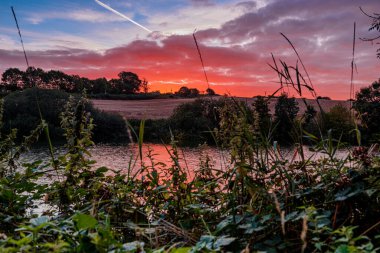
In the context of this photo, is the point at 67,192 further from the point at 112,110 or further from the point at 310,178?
the point at 112,110

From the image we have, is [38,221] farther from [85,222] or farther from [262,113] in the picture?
[262,113]

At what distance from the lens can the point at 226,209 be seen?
2.81m

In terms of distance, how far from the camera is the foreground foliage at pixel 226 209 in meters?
1.77

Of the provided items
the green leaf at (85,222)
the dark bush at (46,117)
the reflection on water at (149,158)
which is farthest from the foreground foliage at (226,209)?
the dark bush at (46,117)

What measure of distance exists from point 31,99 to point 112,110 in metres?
15.1

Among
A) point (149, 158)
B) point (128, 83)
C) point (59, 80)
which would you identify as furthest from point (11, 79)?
point (149, 158)

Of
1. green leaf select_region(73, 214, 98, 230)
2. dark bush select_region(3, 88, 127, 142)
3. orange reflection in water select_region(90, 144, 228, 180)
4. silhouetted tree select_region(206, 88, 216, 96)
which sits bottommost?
dark bush select_region(3, 88, 127, 142)

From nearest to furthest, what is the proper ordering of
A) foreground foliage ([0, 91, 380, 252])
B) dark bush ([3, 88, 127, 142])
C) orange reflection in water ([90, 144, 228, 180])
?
foreground foliage ([0, 91, 380, 252]) < orange reflection in water ([90, 144, 228, 180]) < dark bush ([3, 88, 127, 142])

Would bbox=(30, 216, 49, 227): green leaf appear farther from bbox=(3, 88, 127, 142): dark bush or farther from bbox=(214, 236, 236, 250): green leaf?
bbox=(3, 88, 127, 142): dark bush

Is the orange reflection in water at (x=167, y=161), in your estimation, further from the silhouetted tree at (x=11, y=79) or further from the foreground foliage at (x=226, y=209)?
the silhouetted tree at (x=11, y=79)

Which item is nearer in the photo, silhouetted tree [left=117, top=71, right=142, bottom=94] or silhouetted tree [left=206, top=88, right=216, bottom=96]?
silhouetted tree [left=206, top=88, right=216, bottom=96]

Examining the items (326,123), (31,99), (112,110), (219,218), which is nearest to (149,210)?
(219,218)

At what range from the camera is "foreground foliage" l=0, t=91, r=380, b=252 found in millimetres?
1771

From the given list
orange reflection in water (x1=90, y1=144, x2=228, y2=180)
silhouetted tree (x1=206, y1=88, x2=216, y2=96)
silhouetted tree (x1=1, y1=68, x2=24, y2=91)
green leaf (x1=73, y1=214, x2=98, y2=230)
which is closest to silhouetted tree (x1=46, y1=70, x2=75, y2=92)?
silhouetted tree (x1=1, y1=68, x2=24, y2=91)
